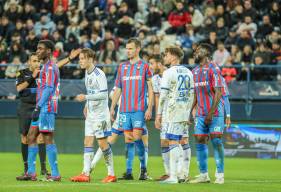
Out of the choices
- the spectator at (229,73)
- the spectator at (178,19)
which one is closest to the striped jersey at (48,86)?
the spectator at (229,73)

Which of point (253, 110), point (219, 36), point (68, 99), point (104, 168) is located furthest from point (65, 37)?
point (104, 168)

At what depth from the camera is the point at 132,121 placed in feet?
48.4

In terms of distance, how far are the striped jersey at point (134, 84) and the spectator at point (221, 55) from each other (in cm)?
1019

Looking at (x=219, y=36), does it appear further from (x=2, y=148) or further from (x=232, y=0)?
(x=2, y=148)

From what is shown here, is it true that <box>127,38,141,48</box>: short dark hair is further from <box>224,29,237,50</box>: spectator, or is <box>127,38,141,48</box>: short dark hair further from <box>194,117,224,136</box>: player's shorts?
<box>224,29,237,50</box>: spectator

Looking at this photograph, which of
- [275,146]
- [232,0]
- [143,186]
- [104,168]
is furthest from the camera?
[232,0]

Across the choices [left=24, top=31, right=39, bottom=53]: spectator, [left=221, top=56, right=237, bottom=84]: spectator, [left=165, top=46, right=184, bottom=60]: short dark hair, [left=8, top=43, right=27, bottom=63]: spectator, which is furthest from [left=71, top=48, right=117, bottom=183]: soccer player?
[left=24, top=31, right=39, bottom=53]: spectator

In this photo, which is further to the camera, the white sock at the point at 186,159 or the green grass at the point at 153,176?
the white sock at the point at 186,159

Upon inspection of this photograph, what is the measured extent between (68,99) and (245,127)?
5773mm

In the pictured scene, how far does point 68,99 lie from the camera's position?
2525cm

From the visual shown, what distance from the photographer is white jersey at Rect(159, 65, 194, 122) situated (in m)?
13.1

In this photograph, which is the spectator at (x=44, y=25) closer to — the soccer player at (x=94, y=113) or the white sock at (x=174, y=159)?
the soccer player at (x=94, y=113)

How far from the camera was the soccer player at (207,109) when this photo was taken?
13641 mm

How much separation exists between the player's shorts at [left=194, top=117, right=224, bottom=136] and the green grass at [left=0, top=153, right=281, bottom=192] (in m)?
0.91
